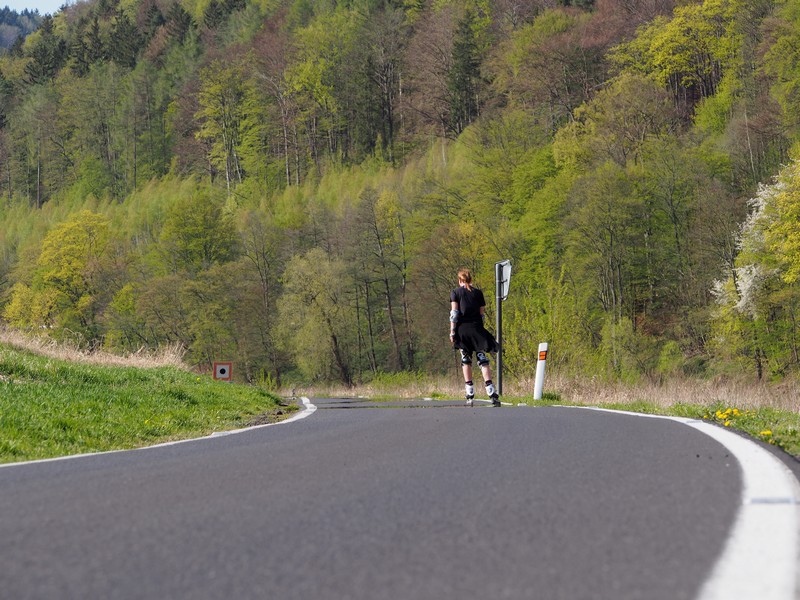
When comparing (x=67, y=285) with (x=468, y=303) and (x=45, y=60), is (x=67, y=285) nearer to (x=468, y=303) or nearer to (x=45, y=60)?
(x=468, y=303)

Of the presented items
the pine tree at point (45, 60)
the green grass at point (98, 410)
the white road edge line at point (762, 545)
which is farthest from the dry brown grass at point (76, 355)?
the pine tree at point (45, 60)

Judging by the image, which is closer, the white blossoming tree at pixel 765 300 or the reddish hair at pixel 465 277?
the reddish hair at pixel 465 277

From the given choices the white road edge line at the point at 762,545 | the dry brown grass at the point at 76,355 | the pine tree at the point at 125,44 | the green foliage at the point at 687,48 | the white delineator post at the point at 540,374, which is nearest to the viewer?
the white road edge line at the point at 762,545

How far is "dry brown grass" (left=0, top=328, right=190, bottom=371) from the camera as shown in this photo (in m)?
21.4

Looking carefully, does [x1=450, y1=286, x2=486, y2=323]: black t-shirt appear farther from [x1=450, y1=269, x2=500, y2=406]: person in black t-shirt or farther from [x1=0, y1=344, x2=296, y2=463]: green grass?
[x1=0, y1=344, x2=296, y2=463]: green grass

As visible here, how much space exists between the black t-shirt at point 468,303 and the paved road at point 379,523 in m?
8.13

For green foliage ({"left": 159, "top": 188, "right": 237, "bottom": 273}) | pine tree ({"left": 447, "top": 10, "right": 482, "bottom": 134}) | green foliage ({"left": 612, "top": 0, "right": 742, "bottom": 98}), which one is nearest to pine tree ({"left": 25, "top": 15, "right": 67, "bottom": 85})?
green foliage ({"left": 159, "top": 188, "right": 237, "bottom": 273})

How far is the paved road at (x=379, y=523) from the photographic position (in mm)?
2852

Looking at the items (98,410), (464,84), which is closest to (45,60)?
(464,84)

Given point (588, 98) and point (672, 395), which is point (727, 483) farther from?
point (588, 98)

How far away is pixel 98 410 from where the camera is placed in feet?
38.7

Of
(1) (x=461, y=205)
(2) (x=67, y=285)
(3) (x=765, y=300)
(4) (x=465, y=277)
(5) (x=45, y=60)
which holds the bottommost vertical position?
(3) (x=765, y=300)

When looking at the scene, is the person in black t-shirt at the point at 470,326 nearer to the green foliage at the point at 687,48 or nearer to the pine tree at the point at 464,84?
the green foliage at the point at 687,48

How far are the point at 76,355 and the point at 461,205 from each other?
135 feet
